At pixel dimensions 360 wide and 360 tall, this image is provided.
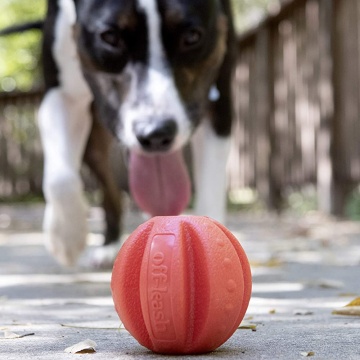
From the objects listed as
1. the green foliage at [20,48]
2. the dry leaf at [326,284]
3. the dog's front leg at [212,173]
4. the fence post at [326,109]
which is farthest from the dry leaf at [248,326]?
the green foliage at [20,48]

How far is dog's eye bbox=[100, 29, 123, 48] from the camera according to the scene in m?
3.64

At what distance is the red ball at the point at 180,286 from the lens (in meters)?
1.95

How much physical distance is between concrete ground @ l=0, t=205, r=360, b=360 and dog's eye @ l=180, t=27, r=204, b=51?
103 centimetres

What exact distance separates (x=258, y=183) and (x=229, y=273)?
822 cm

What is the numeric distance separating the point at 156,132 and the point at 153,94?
0.18 meters

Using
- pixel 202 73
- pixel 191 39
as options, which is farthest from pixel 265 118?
pixel 191 39

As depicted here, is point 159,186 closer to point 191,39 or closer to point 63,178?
point 63,178

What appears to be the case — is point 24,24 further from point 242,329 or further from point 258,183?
point 258,183

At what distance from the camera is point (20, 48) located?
71.9 feet

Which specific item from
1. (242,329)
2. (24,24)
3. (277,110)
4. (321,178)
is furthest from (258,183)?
(242,329)

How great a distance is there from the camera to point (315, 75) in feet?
29.0

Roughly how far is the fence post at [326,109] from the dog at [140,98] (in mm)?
4058

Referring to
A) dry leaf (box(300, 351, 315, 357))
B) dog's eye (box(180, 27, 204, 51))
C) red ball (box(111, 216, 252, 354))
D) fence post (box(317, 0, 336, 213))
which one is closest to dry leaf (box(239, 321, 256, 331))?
red ball (box(111, 216, 252, 354))

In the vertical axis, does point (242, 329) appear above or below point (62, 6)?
below
